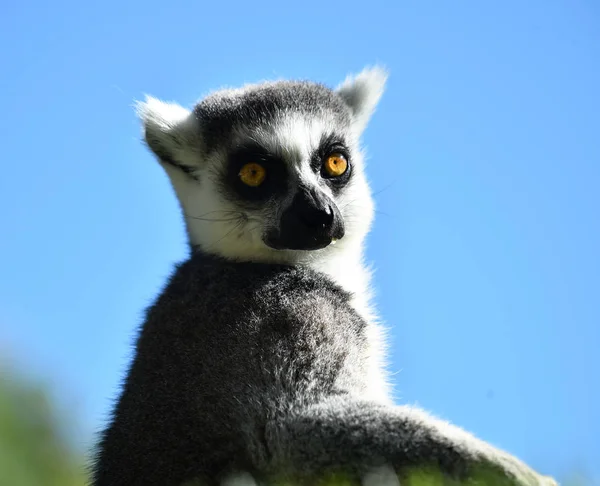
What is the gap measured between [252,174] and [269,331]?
4.19 feet

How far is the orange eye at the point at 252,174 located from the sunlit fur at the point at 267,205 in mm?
140

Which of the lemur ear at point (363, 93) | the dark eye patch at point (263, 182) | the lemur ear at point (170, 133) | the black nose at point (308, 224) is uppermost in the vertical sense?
the lemur ear at point (363, 93)

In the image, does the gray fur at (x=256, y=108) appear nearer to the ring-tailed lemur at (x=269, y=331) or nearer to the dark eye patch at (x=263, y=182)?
the ring-tailed lemur at (x=269, y=331)

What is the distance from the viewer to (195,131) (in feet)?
15.4

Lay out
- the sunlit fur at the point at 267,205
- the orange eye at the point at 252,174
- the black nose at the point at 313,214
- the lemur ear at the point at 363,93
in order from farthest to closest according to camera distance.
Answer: the lemur ear at the point at 363,93 → the orange eye at the point at 252,174 → the sunlit fur at the point at 267,205 → the black nose at the point at 313,214

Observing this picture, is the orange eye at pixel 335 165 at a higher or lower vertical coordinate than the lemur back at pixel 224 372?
higher

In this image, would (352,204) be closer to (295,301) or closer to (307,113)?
(307,113)

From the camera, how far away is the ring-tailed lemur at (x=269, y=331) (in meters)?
2.97

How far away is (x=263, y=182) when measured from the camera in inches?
172

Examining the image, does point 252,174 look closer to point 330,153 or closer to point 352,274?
point 330,153

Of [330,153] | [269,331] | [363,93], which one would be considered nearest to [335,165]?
[330,153]

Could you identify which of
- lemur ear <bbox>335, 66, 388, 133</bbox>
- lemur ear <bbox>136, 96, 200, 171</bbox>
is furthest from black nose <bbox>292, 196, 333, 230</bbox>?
lemur ear <bbox>335, 66, 388, 133</bbox>

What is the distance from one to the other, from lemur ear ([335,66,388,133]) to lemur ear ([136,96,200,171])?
3.91 ft

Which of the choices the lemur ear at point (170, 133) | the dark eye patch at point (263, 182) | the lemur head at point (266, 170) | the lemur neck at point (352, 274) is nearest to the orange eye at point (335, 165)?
the lemur head at point (266, 170)
